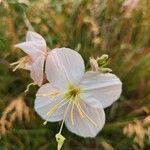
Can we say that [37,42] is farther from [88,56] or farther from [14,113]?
[88,56]

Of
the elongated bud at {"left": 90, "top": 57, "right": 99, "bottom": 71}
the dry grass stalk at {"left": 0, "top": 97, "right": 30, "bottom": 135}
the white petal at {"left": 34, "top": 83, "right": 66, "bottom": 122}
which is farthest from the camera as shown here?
the dry grass stalk at {"left": 0, "top": 97, "right": 30, "bottom": 135}

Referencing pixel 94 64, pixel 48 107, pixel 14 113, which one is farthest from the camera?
pixel 14 113

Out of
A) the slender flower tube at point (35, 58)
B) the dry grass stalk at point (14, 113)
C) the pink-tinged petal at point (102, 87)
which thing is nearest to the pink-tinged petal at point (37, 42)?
the slender flower tube at point (35, 58)

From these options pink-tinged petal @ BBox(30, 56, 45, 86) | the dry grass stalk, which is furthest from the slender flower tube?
the dry grass stalk

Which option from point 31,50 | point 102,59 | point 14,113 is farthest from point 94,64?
point 14,113

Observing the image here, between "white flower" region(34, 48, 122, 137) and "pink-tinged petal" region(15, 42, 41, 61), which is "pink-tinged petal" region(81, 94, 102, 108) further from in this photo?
"pink-tinged petal" region(15, 42, 41, 61)
